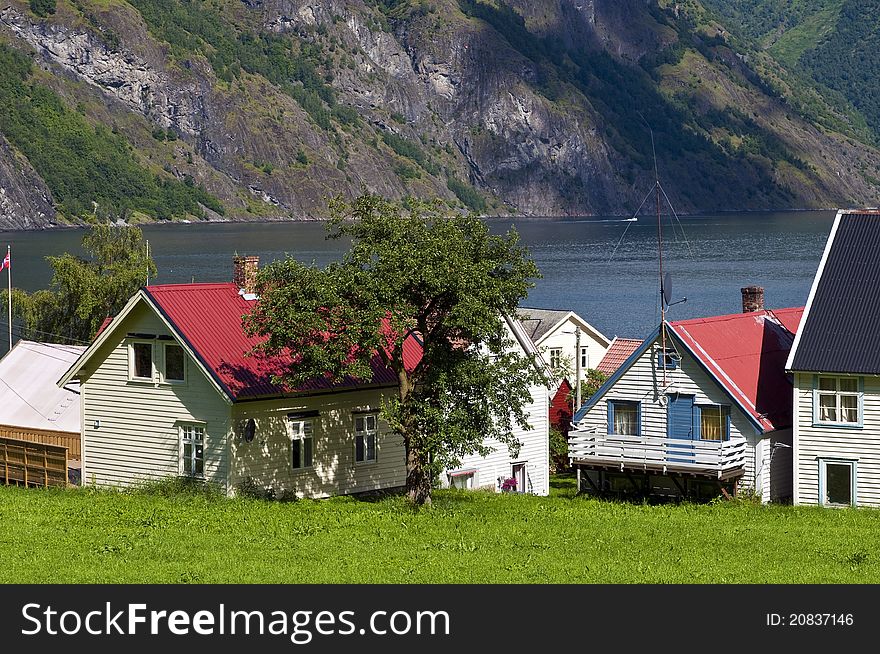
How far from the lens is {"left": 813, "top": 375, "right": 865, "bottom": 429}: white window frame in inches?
1598

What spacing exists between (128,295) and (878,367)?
4423 cm

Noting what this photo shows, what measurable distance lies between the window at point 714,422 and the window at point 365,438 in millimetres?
9492

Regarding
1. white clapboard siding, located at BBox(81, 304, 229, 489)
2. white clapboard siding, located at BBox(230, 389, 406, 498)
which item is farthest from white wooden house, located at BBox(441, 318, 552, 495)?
white clapboard siding, located at BBox(81, 304, 229, 489)

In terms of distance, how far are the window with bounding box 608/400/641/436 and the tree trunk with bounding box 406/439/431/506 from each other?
658 centimetres

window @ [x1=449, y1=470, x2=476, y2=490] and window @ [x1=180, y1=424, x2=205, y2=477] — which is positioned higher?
window @ [x1=180, y1=424, x2=205, y2=477]

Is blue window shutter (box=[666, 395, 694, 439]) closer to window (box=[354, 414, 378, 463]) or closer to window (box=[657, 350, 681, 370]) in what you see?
window (box=[657, 350, 681, 370])

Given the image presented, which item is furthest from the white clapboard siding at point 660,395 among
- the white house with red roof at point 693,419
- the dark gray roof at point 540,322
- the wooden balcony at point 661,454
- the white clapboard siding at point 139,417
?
the dark gray roof at point 540,322

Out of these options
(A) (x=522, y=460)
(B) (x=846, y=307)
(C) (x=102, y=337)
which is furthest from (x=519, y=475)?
(C) (x=102, y=337)

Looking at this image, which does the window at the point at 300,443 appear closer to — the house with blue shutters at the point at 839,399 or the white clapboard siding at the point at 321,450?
the white clapboard siding at the point at 321,450

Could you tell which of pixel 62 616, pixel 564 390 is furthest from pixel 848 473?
pixel 62 616

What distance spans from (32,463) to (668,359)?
19552mm

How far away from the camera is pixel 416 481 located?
1603 inches

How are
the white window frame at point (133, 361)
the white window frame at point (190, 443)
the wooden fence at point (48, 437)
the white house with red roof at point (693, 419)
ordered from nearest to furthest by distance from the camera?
the white window frame at point (190, 443) < the white house with red roof at point (693, 419) < the white window frame at point (133, 361) < the wooden fence at point (48, 437)

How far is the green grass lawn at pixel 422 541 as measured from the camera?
27.9 meters
